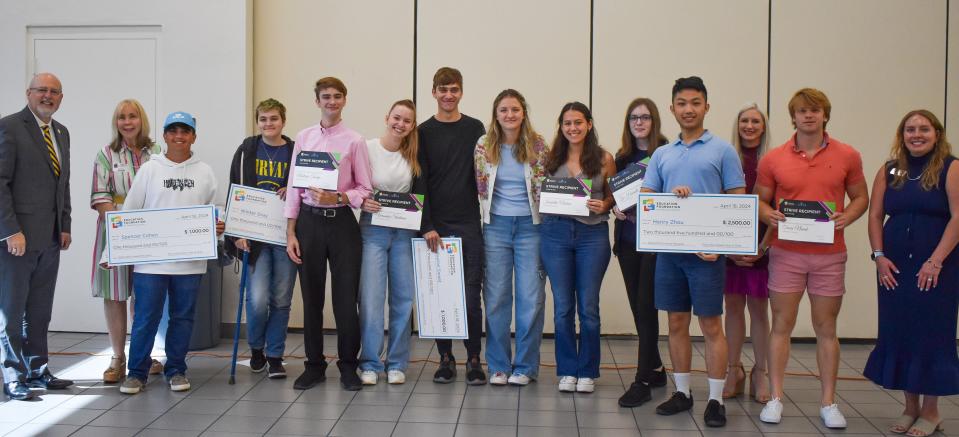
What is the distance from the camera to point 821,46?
586 centimetres

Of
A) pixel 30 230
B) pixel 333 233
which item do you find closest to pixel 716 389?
pixel 333 233

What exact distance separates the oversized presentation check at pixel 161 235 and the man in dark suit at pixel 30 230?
365 millimetres

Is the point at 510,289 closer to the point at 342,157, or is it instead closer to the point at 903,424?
the point at 342,157

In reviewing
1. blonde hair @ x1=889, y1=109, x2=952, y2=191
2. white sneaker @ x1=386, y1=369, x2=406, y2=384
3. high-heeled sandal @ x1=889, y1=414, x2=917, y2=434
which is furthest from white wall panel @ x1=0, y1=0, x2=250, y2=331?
high-heeled sandal @ x1=889, y1=414, x2=917, y2=434

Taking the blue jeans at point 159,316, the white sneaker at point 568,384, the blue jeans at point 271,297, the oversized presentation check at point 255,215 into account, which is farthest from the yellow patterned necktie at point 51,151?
the white sneaker at point 568,384

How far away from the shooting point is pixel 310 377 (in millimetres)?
4457

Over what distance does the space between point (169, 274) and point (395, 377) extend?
4.48 ft

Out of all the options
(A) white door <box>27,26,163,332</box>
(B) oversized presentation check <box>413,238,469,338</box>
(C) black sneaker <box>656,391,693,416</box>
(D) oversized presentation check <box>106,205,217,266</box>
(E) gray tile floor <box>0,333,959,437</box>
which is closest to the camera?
(E) gray tile floor <box>0,333,959,437</box>

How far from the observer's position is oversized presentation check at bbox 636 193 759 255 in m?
3.66

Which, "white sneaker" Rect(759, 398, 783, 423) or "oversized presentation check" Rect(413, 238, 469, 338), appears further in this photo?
"oversized presentation check" Rect(413, 238, 469, 338)

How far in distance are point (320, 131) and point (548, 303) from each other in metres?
2.43

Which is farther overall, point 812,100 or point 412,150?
point 412,150

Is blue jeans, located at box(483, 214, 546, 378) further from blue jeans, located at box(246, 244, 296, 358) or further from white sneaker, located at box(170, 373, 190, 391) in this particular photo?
white sneaker, located at box(170, 373, 190, 391)

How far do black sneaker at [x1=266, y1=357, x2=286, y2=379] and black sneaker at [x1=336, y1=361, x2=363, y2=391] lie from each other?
1.37 feet
